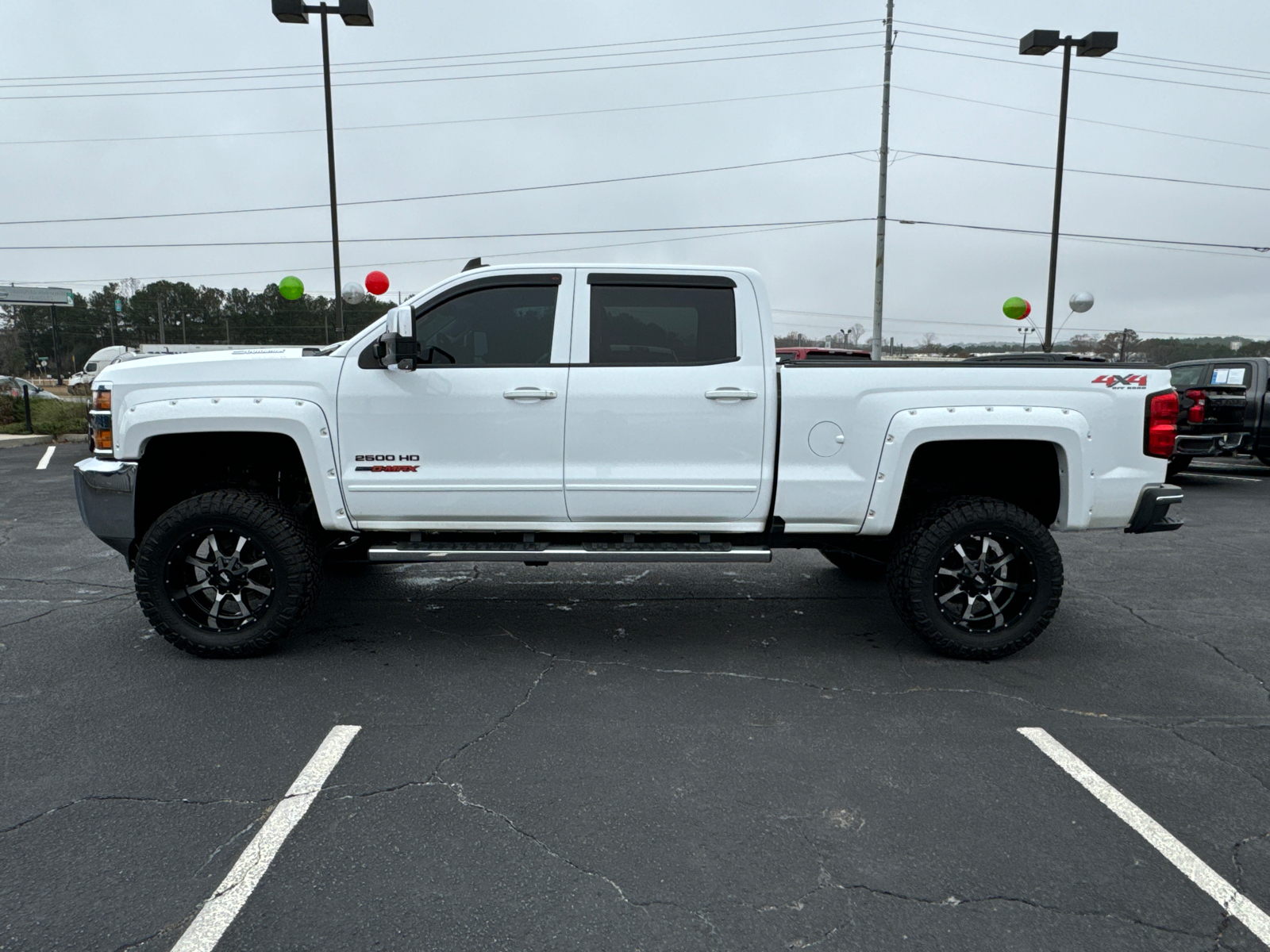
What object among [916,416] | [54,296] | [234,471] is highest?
[54,296]

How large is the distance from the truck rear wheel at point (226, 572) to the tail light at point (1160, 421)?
182 inches

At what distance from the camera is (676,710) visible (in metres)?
4.05

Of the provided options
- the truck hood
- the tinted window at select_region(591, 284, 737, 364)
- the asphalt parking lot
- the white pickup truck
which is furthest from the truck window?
the truck hood

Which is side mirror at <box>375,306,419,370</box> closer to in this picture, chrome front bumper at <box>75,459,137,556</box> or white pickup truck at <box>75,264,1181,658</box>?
white pickup truck at <box>75,264,1181,658</box>

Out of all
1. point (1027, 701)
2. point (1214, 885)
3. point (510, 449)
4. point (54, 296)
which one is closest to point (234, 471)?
point (510, 449)

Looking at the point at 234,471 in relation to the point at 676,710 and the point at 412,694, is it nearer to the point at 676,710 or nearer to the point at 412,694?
the point at 412,694

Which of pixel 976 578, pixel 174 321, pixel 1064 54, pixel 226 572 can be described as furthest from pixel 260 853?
pixel 174 321

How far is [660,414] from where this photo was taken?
4566 millimetres

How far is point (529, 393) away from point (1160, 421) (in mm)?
3411

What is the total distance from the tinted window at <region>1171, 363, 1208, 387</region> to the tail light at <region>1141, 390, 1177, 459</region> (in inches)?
408

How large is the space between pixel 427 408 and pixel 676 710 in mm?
2044

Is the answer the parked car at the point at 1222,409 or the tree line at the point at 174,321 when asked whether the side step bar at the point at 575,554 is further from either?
the tree line at the point at 174,321

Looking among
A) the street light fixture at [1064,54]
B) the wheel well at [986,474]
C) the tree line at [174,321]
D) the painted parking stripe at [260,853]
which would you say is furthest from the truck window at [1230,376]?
the tree line at [174,321]

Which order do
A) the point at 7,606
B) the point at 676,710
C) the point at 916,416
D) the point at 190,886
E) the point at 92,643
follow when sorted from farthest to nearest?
the point at 7,606 → the point at 92,643 → the point at 916,416 → the point at 676,710 → the point at 190,886
